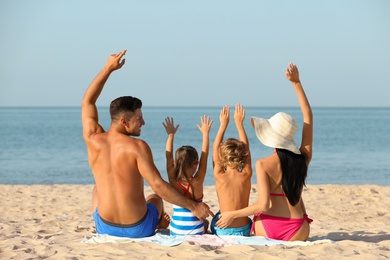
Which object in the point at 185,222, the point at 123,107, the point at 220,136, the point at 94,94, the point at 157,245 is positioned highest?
the point at 94,94

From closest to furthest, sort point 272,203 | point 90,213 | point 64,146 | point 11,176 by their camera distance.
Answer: point 272,203
point 90,213
point 11,176
point 64,146

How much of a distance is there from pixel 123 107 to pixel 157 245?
4.34ft

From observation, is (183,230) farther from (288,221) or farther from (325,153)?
(325,153)

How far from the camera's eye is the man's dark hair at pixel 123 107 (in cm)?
607

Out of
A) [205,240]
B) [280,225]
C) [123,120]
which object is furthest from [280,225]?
[123,120]

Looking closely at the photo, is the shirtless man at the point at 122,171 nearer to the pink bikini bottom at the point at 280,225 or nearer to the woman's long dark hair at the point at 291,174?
the pink bikini bottom at the point at 280,225

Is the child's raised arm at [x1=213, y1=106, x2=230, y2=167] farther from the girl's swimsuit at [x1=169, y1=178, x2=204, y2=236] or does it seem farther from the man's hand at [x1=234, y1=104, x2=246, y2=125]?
the girl's swimsuit at [x1=169, y1=178, x2=204, y2=236]

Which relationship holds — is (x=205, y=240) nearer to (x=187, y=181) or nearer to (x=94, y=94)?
(x=187, y=181)

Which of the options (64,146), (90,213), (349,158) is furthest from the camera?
(64,146)

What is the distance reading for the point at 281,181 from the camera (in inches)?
237

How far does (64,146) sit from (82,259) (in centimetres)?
2948

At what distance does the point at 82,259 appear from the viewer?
5.75 m

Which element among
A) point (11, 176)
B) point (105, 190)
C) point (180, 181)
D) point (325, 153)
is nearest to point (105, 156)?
point (105, 190)

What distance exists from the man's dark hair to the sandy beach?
3.99ft
